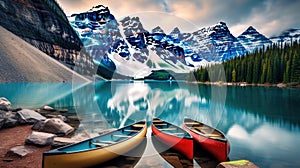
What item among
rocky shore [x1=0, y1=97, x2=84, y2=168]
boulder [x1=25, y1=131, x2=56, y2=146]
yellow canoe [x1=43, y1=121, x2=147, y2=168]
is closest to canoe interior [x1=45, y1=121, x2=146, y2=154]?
yellow canoe [x1=43, y1=121, x2=147, y2=168]

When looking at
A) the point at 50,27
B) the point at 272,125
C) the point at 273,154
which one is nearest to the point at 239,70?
the point at 272,125

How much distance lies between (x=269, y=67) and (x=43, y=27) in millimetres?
107507

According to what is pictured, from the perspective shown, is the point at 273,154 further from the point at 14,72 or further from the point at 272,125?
the point at 14,72

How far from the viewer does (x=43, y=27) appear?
10906 centimetres

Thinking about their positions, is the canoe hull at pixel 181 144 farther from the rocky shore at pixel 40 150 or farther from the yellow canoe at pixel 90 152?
the yellow canoe at pixel 90 152

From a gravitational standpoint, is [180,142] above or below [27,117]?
below

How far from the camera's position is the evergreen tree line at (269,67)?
56050 mm

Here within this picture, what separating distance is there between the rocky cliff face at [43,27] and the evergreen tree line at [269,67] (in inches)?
3356

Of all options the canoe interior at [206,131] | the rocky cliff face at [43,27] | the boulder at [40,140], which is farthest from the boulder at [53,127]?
the rocky cliff face at [43,27]

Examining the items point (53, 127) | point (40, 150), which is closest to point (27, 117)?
point (53, 127)

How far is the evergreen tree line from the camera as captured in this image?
2207 inches

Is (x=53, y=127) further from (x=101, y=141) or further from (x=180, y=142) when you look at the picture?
(x=180, y=142)

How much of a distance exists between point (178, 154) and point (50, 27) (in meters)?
126

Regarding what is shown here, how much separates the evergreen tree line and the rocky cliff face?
8525cm
